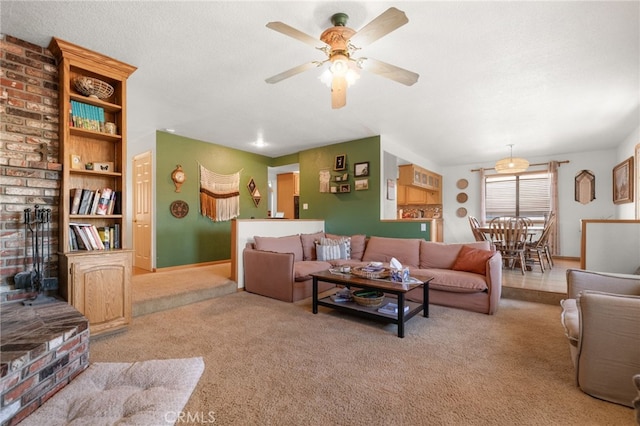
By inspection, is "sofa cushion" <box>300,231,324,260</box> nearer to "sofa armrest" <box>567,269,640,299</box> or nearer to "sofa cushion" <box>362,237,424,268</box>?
"sofa cushion" <box>362,237,424,268</box>

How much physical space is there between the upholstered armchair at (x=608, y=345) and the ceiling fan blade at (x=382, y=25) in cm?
202

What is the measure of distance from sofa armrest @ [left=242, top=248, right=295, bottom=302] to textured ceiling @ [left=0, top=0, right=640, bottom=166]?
1985mm

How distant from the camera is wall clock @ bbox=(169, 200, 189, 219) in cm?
504

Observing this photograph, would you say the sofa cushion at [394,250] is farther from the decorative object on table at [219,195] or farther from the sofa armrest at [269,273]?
the decorative object on table at [219,195]

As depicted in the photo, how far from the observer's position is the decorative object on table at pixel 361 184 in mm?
5207

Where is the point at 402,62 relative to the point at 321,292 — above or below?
above

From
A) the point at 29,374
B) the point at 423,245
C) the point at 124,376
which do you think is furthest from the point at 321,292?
the point at 29,374

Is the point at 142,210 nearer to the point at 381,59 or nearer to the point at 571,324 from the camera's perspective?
the point at 381,59

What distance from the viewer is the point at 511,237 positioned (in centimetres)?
466

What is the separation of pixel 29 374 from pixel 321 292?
301 cm

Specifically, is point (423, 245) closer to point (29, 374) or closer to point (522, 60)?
point (522, 60)

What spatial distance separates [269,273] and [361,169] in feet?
8.57

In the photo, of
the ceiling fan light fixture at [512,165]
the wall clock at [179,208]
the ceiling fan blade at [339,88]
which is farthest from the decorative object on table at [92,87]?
the ceiling fan light fixture at [512,165]

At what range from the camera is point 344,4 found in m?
1.92
